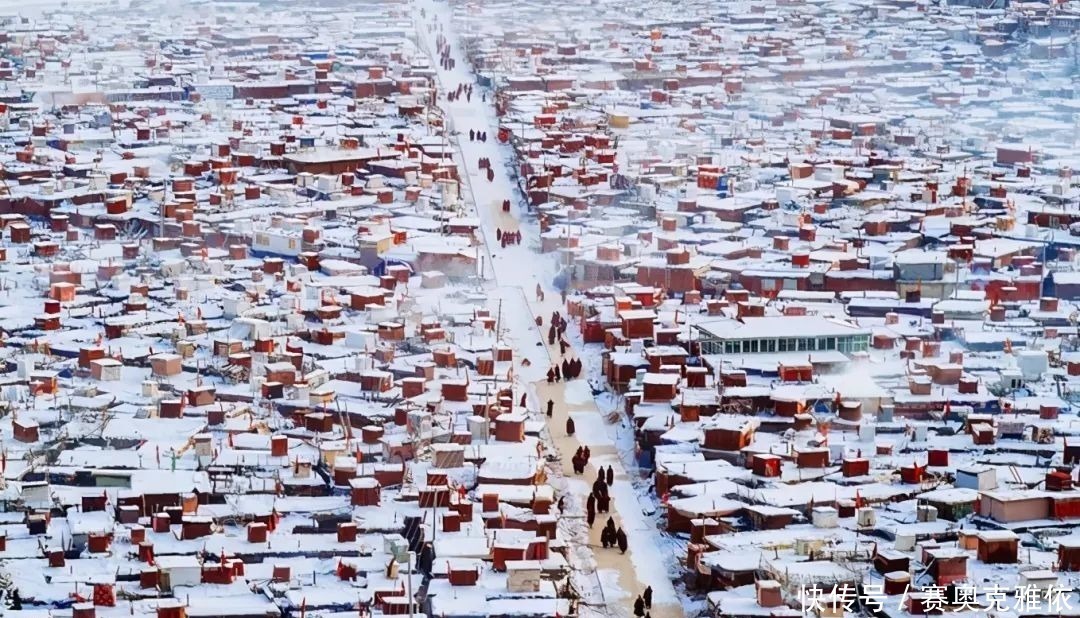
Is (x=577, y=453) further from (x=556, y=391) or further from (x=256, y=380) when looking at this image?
(x=256, y=380)

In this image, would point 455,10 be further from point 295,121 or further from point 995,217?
point 995,217

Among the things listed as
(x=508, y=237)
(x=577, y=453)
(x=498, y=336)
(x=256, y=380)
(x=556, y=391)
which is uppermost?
(x=508, y=237)

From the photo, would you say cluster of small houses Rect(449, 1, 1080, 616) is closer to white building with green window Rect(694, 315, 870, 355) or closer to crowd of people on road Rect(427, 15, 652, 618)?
white building with green window Rect(694, 315, 870, 355)

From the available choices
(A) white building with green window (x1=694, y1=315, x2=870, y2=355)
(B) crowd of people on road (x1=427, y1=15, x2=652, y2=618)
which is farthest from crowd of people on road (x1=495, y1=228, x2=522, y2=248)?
(A) white building with green window (x1=694, y1=315, x2=870, y2=355)

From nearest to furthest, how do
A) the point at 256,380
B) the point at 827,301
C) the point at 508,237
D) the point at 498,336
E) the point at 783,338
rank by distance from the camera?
the point at 256,380, the point at 783,338, the point at 498,336, the point at 827,301, the point at 508,237

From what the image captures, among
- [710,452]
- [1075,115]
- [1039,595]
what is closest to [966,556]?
[1039,595]

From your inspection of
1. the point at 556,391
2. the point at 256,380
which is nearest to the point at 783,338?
the point at 556,391

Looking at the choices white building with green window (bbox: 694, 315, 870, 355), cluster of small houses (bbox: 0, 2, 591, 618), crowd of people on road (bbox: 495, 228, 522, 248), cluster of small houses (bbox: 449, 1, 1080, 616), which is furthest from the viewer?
crowd of people on road (bbox: 495, 228, 522, 248)
